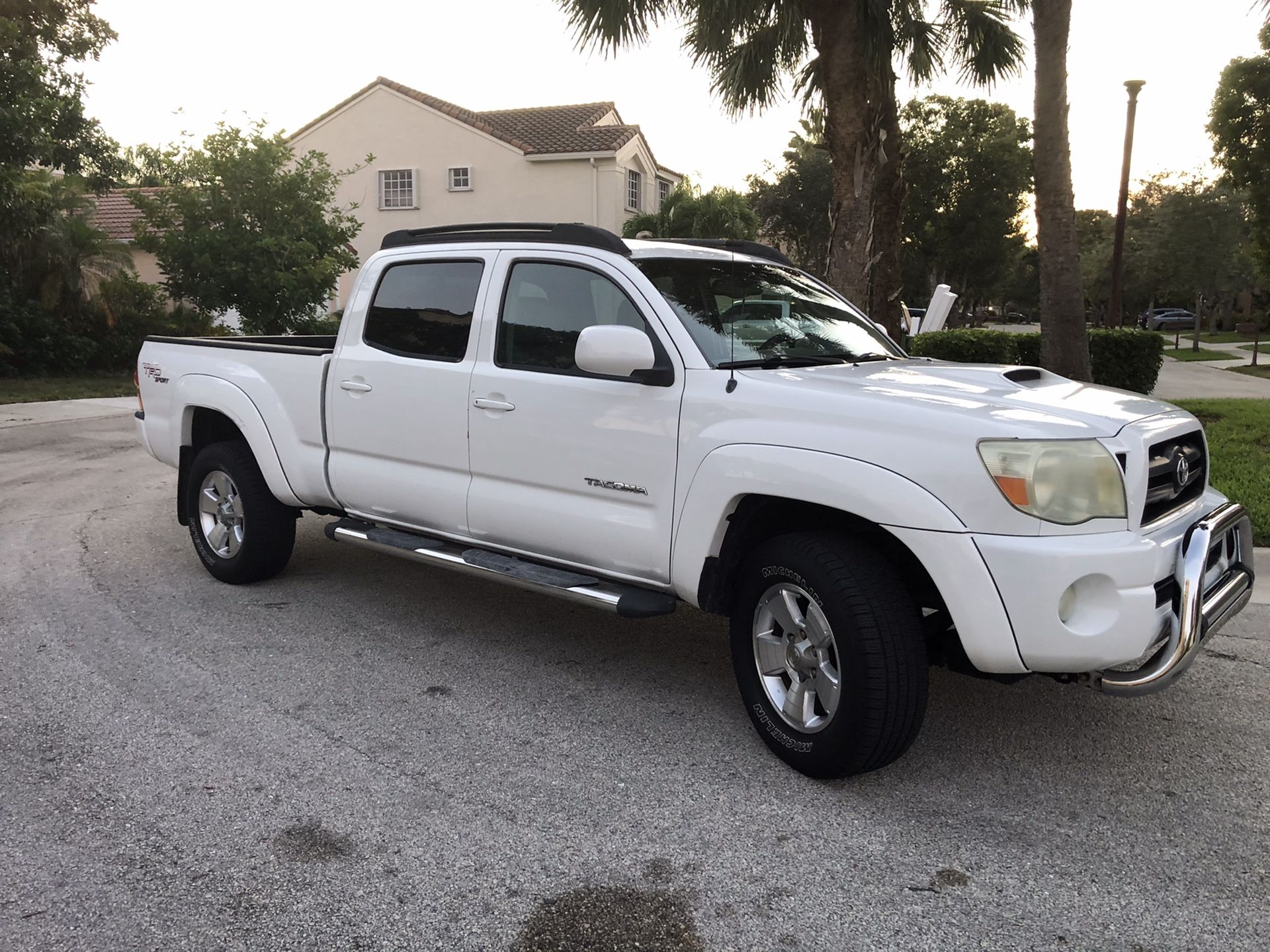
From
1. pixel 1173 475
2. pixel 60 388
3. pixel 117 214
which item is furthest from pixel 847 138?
pixel 117 214

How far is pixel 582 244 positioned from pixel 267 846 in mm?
2679

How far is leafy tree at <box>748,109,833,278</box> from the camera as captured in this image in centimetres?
4438

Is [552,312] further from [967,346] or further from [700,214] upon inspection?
[700,214]

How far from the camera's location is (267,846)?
3.18m

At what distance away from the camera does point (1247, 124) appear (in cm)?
2498

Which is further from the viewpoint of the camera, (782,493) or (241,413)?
(241,413)

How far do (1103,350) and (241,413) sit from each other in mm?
12307

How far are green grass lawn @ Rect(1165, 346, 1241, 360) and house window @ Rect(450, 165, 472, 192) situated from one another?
67.5 ft

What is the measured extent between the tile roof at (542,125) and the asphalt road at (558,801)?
26142 millimetres

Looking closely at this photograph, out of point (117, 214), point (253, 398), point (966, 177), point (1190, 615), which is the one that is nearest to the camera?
point (1190, 615)

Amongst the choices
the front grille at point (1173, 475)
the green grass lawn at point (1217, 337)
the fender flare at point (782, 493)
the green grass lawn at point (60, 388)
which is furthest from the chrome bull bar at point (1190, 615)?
the green grass lawn at point (1217, 337)

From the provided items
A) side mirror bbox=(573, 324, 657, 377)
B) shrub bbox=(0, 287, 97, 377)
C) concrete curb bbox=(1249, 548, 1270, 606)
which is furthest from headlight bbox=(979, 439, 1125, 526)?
shrub bbox=(0, 287, 97, 377)

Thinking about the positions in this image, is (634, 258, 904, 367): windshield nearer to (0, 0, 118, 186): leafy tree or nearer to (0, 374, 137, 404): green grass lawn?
(0, 374, 137, 404): green grass lawn

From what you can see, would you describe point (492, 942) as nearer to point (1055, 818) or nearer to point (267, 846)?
point (267, 846)
